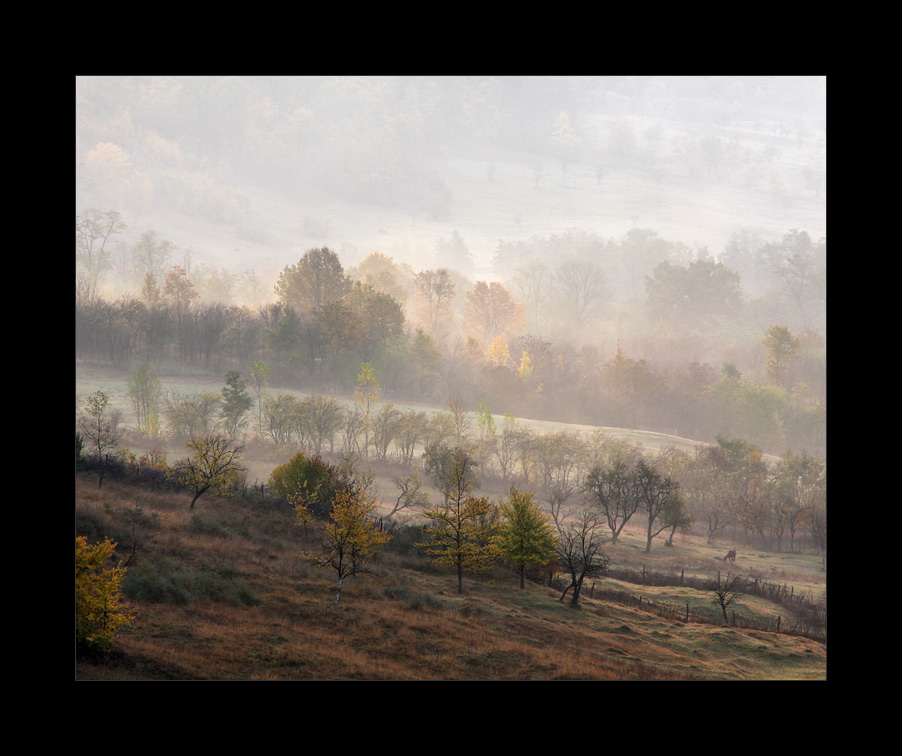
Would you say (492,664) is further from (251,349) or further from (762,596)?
(251,349)

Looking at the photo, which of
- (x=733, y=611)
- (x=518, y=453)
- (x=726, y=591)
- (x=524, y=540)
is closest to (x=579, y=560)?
(x=524, y=540)

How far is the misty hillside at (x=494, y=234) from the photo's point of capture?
34.2 metres

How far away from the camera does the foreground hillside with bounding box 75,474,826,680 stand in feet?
44.9

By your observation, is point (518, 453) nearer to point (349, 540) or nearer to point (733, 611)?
point (733, 611)

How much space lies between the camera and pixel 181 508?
2022cm

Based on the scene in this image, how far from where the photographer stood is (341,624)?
15523mm

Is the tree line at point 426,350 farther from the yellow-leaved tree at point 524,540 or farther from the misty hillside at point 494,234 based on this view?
the yellow-leaved tree at point 524,540

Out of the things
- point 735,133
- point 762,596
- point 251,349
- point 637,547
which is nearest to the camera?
point 762,596

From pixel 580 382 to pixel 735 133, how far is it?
1969 centimetres

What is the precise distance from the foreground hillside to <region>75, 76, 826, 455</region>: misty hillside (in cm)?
1491

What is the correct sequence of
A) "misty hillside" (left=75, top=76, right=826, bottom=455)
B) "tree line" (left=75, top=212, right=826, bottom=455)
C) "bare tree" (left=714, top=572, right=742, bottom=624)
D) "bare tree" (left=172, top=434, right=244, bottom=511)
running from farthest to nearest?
"misty hillside" (left=75, top=76, right=826, bottom=455)
"tree line" (left=75, top=212, right=826, bottom=455)
"bare tree" (left=172, top=434, right=244, bottom=511)
"bare tree" (left=714, top=572, right=742, bottom=624)

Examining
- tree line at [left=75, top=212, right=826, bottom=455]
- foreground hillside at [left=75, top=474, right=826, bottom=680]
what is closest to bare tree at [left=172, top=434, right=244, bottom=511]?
foreground hillside at [left=75, top=474, right=826, bottom=680]

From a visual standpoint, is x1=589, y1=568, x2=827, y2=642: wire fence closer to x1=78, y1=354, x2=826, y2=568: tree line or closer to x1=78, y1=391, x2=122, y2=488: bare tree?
x1=78, y1=354, x2=826, y2=568: tree line
